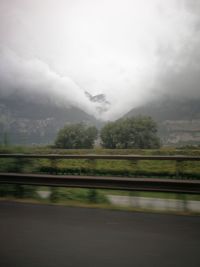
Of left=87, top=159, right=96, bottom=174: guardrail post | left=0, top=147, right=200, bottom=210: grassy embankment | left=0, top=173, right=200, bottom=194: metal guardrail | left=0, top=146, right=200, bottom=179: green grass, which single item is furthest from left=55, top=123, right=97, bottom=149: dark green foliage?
left=0, top=173, right=200, bottom=194: metal guardrail

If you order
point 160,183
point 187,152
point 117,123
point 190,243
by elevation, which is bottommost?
point 190,243

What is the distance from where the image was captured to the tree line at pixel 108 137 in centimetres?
958

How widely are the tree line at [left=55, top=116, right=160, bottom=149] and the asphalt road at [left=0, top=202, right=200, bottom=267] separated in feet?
13.5

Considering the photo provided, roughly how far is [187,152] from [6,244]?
5.08 m

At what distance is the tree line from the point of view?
9577mm

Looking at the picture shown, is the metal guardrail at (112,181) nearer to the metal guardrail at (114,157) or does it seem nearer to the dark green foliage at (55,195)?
the metal guardrail at (114,157)

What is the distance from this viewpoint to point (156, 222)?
15.5 feet

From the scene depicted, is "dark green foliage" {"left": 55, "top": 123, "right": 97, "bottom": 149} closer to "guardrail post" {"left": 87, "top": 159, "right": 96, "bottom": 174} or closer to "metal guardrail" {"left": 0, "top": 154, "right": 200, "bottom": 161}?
"metal guardrail" {"left": 0, "top": 154, "right": 200, "bottom": 161}

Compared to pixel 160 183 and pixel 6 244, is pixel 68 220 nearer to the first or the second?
pixel 6 244

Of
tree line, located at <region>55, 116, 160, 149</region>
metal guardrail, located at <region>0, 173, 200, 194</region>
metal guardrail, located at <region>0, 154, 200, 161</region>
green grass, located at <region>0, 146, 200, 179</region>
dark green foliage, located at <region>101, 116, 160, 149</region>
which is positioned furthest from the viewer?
dark green foliage, located at <region>101, 116, 160, 149</region>

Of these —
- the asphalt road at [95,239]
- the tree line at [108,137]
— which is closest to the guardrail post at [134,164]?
the asphalt road at [95,239]

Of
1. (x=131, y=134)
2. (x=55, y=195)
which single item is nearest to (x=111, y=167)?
(x=55, y=195)

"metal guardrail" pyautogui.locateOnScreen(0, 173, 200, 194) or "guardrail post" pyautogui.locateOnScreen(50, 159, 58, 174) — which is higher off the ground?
"guardrail post" pyautogui.locateOnScreen(50, 159, 58, 174)

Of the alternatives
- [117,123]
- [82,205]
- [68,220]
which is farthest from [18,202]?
[117,123]
